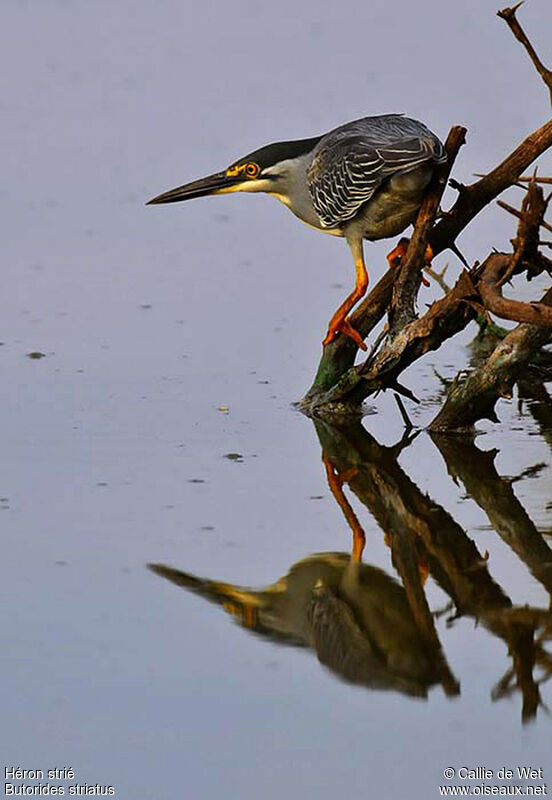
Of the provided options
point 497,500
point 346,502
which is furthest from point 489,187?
point 346,502

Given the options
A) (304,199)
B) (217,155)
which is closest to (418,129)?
(304,199)

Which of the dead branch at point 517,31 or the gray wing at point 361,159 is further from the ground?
the dead branch at point 517,31

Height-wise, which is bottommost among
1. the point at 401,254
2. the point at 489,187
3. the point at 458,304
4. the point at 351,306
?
the point at 351,306

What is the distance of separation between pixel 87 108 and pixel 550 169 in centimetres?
403

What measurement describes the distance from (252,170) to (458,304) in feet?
4.15

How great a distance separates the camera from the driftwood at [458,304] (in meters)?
6.55

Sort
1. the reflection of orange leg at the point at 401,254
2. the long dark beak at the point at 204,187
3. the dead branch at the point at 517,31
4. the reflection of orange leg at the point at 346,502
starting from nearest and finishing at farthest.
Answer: the reflection of orange leg at the point at 346,502, the dead branch at the point at 517,31, the reflection of orange leg at the point at 401,254, the long dark beak at the point at 204,187

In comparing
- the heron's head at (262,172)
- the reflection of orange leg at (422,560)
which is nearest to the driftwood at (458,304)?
the heron's head at (262,172)

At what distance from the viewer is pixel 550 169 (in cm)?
1000

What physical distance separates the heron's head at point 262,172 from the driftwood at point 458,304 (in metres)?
0.69

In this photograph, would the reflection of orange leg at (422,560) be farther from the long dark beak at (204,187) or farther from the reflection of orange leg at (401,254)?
the long dark beak at (204,187)

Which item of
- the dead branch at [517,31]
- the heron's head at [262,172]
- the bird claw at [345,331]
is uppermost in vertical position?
the dead branch at [517,31]

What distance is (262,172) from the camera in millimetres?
7539

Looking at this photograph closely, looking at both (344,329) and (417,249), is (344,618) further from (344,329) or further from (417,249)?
(344,329)
